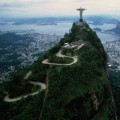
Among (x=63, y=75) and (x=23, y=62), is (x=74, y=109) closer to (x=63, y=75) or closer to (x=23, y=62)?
(x=63, y=75)

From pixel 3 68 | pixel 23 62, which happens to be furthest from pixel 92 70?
pixel 23 62

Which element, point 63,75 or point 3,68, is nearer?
point 63,75

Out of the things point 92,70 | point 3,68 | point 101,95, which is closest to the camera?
point 101,95

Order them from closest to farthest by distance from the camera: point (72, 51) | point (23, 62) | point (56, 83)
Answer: point (56, 83) → point (72, 51) → point (23, 62)

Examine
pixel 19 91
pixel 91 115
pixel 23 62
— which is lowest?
pixel 23 62

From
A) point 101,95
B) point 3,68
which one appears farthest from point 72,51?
point 3,68

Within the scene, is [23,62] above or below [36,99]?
below
